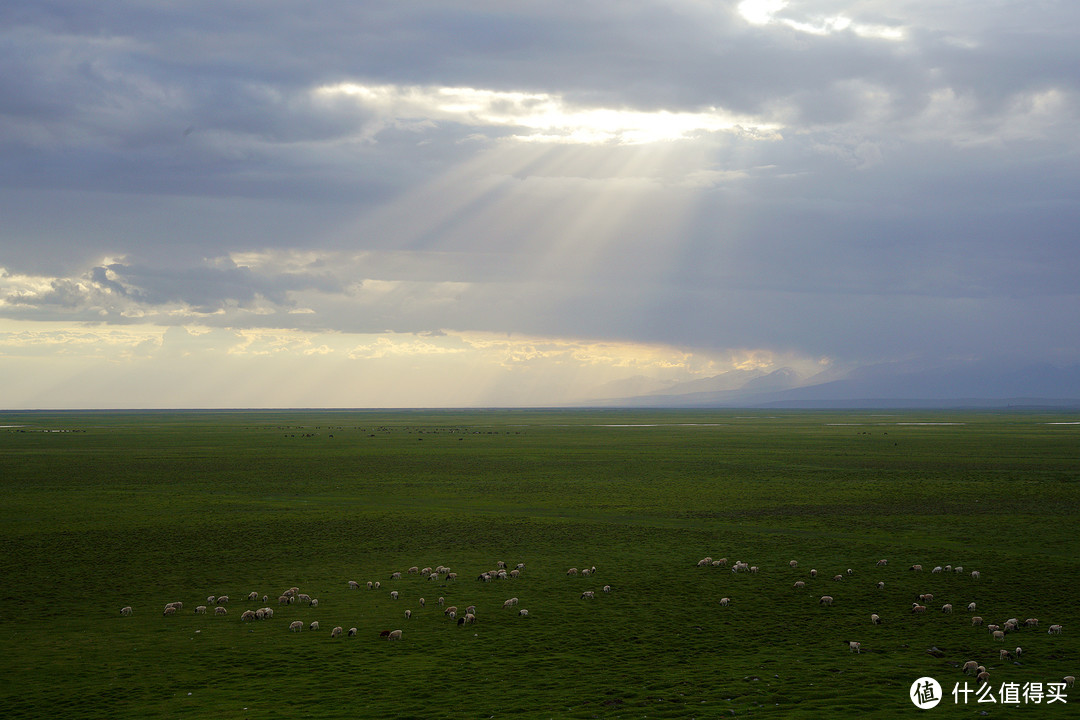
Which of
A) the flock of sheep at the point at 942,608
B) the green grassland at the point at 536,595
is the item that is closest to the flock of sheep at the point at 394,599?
the green grassland at the point at 536,595

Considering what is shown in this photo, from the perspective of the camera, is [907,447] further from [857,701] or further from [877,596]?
[857,701]

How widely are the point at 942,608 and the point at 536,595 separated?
11998 mm

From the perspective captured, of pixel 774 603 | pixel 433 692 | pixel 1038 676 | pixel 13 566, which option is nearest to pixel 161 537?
pixel 13 566

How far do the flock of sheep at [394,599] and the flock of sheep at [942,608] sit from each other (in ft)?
17.1

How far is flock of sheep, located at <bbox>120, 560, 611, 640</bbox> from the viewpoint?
22.7 meters

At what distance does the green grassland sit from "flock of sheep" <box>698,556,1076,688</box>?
0.93ft

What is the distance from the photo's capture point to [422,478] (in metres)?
63.6

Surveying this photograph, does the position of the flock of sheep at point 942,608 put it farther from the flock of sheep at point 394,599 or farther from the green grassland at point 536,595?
the flock of sheep at point 394,599

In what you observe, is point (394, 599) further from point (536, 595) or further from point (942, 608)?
point (942, 608)

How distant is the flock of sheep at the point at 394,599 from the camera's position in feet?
74.3

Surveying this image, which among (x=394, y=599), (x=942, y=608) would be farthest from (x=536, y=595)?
(x=942, y=608)

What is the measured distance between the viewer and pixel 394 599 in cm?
2570

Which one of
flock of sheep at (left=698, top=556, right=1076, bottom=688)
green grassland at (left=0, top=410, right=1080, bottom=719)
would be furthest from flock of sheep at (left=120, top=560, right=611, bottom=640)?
flock of sheep at (left=698, top=556, right=1076, bottom=688)

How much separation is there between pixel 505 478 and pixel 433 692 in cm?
4587
